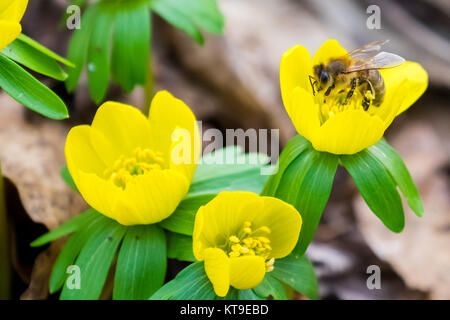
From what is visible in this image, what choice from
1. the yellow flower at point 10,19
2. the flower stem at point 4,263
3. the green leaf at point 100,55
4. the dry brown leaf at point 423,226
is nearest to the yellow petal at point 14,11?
the yellow flower at point 10,19

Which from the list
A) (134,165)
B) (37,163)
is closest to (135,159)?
(134,165)

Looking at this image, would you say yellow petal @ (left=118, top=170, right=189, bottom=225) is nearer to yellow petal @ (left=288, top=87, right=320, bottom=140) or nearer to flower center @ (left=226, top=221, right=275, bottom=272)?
flower center @ (left=226, top=221, right=275, bottom=272)

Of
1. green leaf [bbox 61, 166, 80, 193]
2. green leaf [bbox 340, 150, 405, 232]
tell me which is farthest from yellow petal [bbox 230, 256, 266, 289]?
green leaf [bbox 61, 166, 80, 193]

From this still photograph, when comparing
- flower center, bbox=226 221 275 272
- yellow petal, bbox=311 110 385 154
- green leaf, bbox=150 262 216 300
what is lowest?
green leaf, bbox=150 262 216 300

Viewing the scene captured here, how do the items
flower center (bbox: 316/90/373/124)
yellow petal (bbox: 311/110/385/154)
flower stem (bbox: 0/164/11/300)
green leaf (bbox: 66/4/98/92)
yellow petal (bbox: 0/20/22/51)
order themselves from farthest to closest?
green leaf (bbox: 66/4/98/92) < flower stem (bbox: 0/164/11/300) < flower center (bbox: 316/90/373/124) < yellow petal (bbox: 311/110/385/154) < yellow petal (bbox: 0/20/22/51)

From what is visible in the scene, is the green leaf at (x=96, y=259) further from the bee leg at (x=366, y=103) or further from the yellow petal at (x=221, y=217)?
the bee leg at (x=366, y=103)

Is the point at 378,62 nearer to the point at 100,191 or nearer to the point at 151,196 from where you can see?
the point at 151,196
